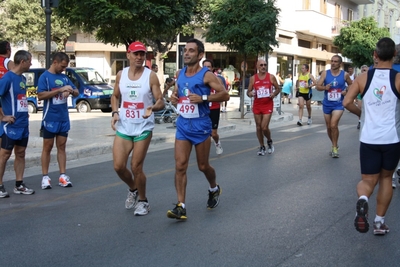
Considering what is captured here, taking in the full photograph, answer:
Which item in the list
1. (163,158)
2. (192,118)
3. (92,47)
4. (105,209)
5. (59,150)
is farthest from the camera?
(92,47)

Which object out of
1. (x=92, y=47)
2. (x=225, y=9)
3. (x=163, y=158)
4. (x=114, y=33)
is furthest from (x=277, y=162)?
(x=92, y=47)

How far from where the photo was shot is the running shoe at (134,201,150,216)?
6.36 m

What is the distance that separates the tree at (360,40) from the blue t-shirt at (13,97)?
32.8 m

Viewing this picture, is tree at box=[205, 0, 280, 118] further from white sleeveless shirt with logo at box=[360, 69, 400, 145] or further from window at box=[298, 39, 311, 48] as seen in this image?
window at box=[298, 39, 311, 48]

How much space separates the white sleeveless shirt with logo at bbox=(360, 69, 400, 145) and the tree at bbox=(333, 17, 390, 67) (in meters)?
33.6

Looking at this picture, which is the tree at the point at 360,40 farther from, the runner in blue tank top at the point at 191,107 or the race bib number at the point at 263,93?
the runner in blue tank top at the point at 191,107

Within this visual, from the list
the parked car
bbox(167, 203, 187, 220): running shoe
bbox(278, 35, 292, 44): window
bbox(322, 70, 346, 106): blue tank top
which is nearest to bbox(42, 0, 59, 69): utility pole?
bbox(322, 70, 346, 106): blue tank top

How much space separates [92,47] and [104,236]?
35676 mm

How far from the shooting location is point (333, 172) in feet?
30.4

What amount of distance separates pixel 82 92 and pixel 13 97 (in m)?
16.4

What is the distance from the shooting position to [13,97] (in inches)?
295

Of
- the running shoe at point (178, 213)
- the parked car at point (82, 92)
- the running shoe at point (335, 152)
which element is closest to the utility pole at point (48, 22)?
the running shoe at point (335, 152)

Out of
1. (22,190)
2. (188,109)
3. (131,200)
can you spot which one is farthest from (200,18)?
(188,109)

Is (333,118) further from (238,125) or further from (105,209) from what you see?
(238,125)
